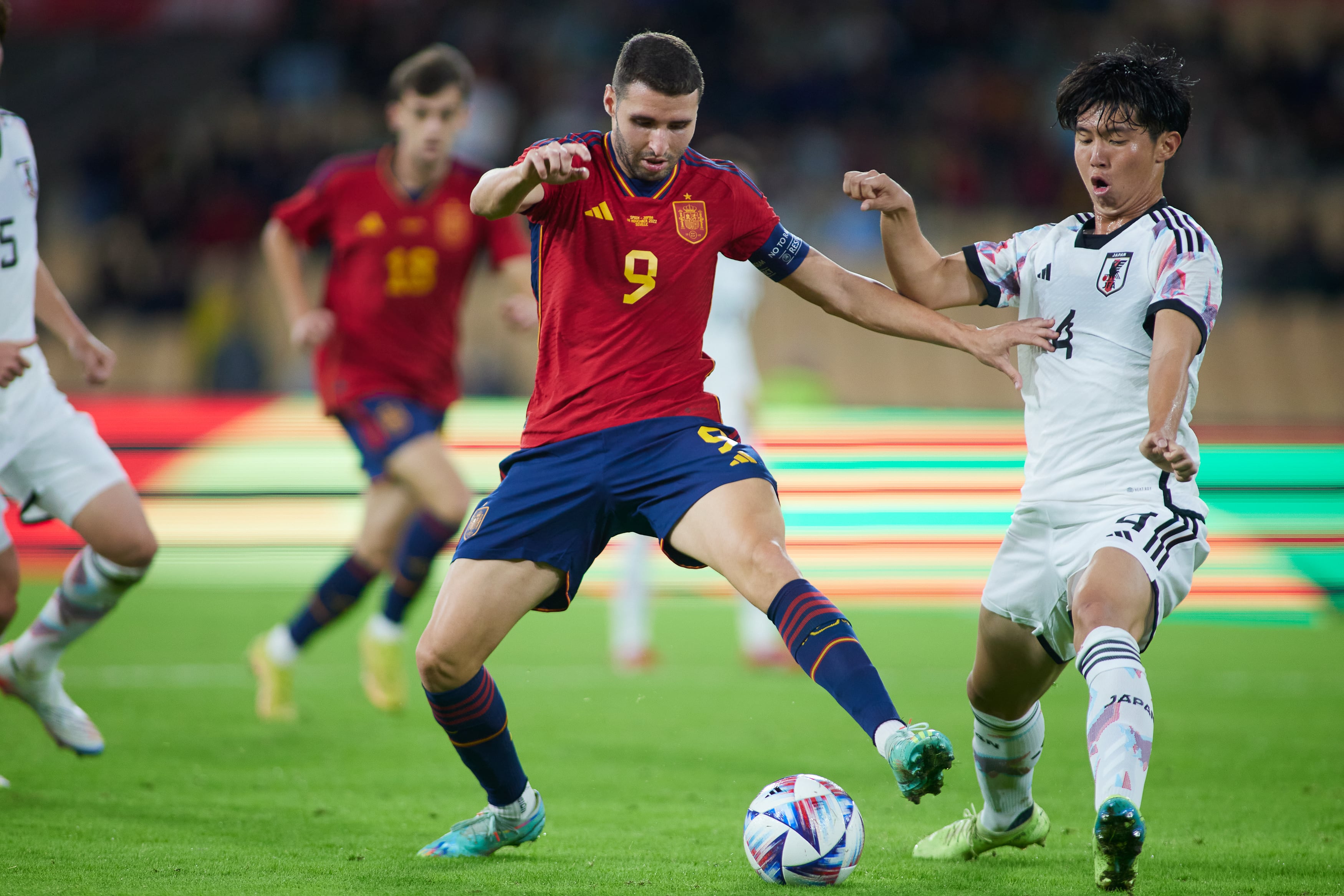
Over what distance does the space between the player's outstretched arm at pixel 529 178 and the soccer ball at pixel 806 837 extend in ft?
5.84

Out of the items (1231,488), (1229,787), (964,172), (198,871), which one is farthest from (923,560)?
(198,871)

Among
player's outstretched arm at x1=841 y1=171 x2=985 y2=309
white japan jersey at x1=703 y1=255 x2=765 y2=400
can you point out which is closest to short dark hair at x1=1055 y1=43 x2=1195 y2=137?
player's outstretched arm at x1=841 y1=171 x2=985 y2=309

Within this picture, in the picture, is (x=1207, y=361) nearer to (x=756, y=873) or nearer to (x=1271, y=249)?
(x=1271, y=249)

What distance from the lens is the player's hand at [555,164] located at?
11.6ft

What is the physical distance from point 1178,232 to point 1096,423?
1.83 ft

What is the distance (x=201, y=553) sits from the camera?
1200 centimetres

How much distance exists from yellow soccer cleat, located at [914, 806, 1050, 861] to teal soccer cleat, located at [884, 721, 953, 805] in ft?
3.38

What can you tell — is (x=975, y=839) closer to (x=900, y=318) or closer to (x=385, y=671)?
(x=900, y=318)

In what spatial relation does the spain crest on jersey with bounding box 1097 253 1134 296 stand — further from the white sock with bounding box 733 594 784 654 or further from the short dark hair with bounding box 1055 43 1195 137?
the white sock with bounding box 733 594 784 654

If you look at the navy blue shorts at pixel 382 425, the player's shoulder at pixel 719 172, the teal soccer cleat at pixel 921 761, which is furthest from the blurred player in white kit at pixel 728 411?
the teal soccer cleat at pixel 921 761

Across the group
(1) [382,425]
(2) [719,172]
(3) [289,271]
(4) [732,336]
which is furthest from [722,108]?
(2) [719,172]

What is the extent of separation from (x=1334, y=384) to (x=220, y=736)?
13.7m

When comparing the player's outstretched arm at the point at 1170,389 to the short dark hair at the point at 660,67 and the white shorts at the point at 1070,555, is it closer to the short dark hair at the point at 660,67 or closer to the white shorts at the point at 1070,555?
the white shorts at the point at 1070,555

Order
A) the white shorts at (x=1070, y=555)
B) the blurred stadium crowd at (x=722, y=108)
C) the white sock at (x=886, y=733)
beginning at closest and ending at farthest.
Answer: the white sock at (x=886, y=733), the white shorts at (x=1070, y=555), the blurred stadium crowd at (x=722, y=108)
